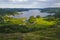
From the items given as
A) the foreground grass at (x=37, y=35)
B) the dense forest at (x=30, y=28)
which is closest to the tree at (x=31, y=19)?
the dense forest at (x=30, y=28)

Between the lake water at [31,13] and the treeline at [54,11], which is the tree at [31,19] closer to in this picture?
the lake water at [31,13]

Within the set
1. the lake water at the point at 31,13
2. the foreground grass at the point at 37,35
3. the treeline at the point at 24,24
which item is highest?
the lake water at the point at 31,13

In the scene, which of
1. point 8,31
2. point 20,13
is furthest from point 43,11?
point 8,31

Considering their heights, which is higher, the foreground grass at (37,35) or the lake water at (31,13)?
the lake water at (31,13)

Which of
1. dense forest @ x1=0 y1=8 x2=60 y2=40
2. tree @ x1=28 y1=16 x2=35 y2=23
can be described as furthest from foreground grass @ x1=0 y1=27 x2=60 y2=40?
tree @ x1=28 y1=16 x2=35 y2=23

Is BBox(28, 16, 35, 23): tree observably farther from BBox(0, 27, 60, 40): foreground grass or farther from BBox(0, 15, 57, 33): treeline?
BBox(0, 27, 60, 40): foreground grass

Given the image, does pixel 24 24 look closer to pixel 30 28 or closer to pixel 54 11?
pixel 30 28

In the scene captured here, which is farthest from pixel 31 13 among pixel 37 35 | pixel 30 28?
pixel 37 35
